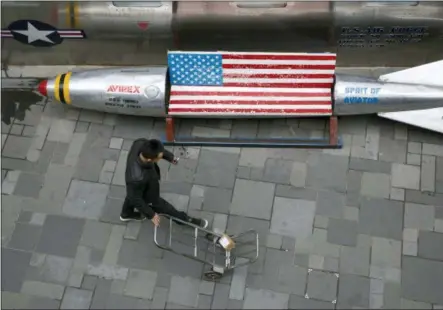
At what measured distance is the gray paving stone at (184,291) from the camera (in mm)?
6027

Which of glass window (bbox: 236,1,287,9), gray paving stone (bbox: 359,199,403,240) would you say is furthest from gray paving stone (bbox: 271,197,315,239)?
glass window (bbox: 236,1,287,9)

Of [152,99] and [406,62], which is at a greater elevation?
[406,62]

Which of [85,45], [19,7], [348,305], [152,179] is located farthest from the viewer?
[85,45]

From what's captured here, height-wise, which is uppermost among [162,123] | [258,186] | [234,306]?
[162,123]

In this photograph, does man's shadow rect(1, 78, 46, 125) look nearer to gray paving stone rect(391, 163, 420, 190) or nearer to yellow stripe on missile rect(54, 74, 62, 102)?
yellow stripe on missile rect(54, 74, 62, 102)

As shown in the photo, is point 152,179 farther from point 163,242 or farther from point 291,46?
point 291,46

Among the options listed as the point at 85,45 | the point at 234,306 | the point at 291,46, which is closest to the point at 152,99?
the point at 85,45

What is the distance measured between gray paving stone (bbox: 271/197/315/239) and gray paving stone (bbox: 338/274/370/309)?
0.66 meters

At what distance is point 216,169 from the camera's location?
6824 mm

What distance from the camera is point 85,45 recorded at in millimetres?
7344

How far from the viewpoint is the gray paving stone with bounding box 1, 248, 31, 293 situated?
6.17 m

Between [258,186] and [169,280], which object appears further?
[258,186]

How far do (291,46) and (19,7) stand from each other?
335 centimetres

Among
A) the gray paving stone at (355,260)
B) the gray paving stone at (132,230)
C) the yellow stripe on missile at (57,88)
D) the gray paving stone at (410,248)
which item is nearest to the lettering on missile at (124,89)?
the yellow stripe on missile at (57,88)
